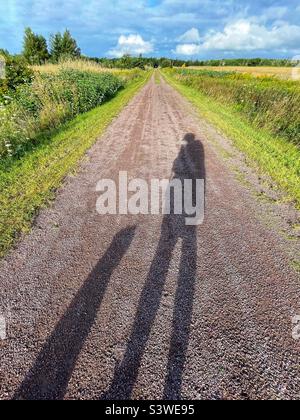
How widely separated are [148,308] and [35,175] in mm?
4209

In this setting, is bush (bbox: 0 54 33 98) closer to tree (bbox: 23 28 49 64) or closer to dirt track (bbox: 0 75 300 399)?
dirt track (bbox: 0 75 300 399)

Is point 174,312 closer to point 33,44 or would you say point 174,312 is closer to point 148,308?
point 148,308

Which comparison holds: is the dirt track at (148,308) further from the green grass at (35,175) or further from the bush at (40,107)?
the bush at (40,107)

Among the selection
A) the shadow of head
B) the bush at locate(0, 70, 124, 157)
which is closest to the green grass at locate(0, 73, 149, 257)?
the bush at locate(0, 70, 124, 157)

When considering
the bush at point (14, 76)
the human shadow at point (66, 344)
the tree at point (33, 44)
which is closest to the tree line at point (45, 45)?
the tree at point (33, 44)

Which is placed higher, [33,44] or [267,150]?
[33,44]

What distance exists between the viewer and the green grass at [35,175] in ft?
12.9

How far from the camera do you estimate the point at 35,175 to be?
17.9 feet

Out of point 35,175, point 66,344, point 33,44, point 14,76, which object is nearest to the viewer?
point 66,344

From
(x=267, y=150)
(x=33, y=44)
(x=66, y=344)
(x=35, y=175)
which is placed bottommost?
(x=66, y=344)

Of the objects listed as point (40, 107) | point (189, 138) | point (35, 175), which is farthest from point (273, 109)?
point (35, 175)

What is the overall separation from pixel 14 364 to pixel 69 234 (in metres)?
1.89

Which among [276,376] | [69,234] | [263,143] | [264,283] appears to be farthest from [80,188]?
[263,143]
